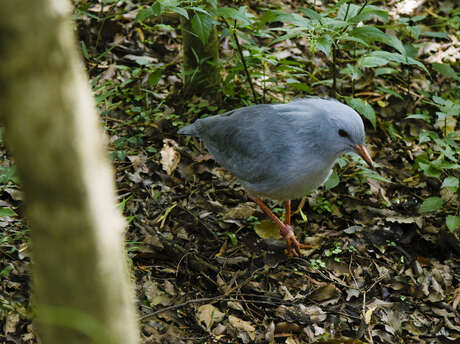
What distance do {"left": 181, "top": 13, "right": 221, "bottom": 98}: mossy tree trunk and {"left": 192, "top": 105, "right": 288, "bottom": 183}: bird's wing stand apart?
933 mm

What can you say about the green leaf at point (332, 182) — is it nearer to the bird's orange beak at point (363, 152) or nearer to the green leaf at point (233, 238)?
the bird's orange beak at point (363, 152)

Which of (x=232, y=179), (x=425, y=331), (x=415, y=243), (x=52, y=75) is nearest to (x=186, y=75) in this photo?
(x=232, y=179)

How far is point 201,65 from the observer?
5.09m

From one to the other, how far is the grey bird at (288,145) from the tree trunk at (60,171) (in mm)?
2557

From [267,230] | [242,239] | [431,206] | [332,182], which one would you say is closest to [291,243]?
[267,230]

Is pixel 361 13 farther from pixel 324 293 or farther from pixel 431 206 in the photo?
pixel 324 293

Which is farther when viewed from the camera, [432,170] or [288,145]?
[432,170]

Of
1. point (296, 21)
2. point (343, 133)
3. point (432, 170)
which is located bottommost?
point (432, 170)

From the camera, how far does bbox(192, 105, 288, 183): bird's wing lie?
3756 mm

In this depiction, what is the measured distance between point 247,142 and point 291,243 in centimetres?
94

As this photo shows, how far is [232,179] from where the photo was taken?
15.5 ft

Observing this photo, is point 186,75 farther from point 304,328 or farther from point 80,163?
point 80,163

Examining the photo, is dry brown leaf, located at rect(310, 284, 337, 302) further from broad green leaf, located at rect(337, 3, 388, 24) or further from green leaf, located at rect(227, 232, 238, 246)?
broad green leaf, located at rect(337, 3, 388, 24)

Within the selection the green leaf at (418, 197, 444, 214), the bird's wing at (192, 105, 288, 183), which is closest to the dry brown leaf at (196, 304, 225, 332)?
the bird's wing at (192, 105, 288, 183)
